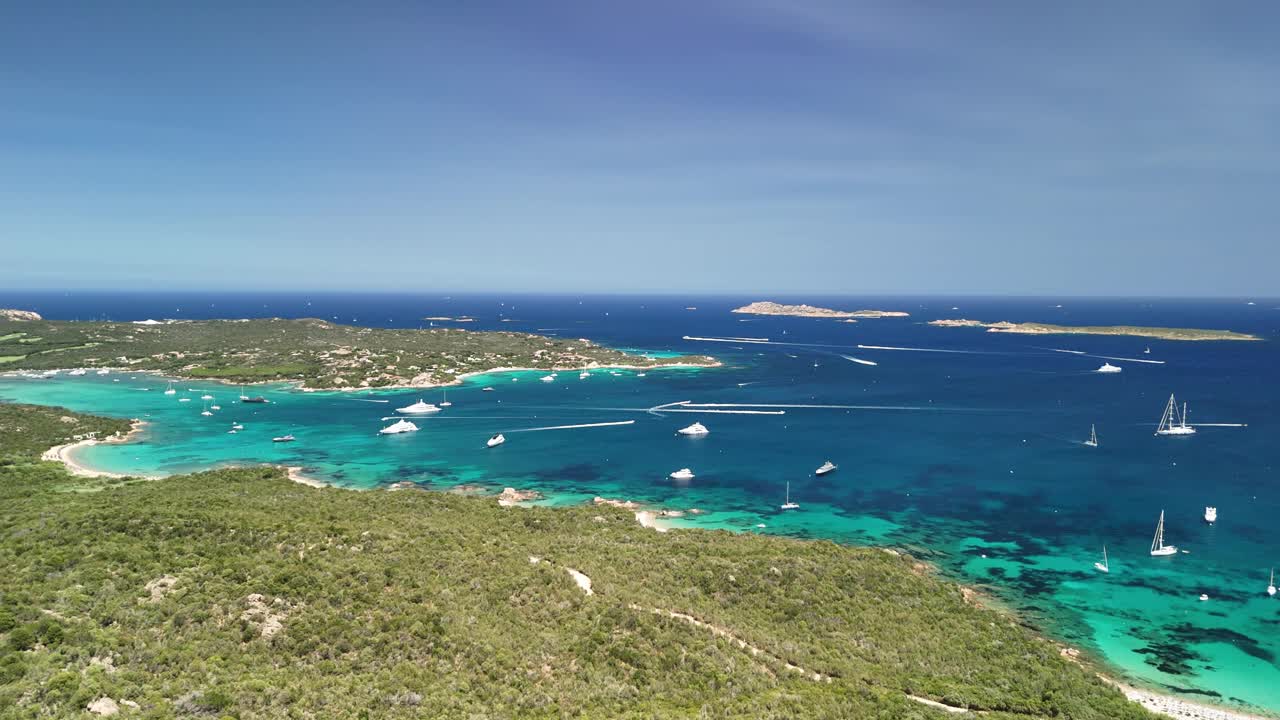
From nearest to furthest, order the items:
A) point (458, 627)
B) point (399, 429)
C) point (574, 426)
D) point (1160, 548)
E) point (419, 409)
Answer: point (458, 627) < point (1160, 548) < point (399, 429) < point (574, 426) < point (419, 409)

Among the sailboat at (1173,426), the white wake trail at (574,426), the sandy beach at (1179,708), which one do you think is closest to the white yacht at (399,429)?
the white wake trail at (574,426)

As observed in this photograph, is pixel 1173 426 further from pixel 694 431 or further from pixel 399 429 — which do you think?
pixel 399 429

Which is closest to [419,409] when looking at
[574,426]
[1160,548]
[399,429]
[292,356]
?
[399,429]

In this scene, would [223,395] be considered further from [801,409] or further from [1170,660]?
[1170,660]

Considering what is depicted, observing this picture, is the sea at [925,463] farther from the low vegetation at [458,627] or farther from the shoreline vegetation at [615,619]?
the low vegetation at [458,627]

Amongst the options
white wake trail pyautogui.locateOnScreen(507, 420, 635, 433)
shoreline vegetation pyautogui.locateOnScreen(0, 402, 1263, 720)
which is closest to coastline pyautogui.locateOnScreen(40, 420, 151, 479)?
shoreline vegetation pyautogui.locateOnScreen(0, 402, 1263, 720)

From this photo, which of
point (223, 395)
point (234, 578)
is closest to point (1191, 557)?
point (234, 578)
